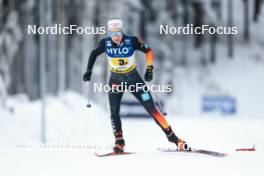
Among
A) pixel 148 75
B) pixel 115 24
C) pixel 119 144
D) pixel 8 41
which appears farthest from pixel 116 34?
pixel 8 41

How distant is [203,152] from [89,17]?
41.1 feet

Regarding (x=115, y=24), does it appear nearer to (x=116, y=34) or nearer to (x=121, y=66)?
(x=116, y=34)

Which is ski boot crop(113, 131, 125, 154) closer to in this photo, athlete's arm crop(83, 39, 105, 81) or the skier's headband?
athlete's arm crop(83, 39, 105, 81)

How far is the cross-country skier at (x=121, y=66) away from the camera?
8.86 m

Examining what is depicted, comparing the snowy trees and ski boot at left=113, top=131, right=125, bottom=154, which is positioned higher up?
the snowy trees

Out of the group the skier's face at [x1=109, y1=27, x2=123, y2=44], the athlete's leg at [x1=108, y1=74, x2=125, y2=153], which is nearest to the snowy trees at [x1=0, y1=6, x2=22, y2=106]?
the athlete's leg at [x1=108, y1=74, x2=125, y2=153]

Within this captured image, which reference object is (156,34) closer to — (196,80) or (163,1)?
(163,1)

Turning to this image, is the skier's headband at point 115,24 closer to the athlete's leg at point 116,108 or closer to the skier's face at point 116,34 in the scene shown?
the skier's face at point 116,34

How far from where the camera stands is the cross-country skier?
8.86 metres

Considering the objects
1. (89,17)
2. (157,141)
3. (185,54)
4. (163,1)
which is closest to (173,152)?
(157,141)

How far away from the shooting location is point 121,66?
9.01 metres

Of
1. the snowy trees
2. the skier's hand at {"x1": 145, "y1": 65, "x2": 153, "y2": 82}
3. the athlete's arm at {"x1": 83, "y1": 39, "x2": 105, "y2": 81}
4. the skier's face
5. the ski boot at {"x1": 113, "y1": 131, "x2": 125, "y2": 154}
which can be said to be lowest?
the ski boot at {"x1": 113, "y1": 131, "x2": 125, "y2": 154}

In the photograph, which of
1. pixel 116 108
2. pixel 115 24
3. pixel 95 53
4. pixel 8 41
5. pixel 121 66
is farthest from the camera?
pixel 8 41

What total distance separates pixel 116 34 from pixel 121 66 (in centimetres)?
46
